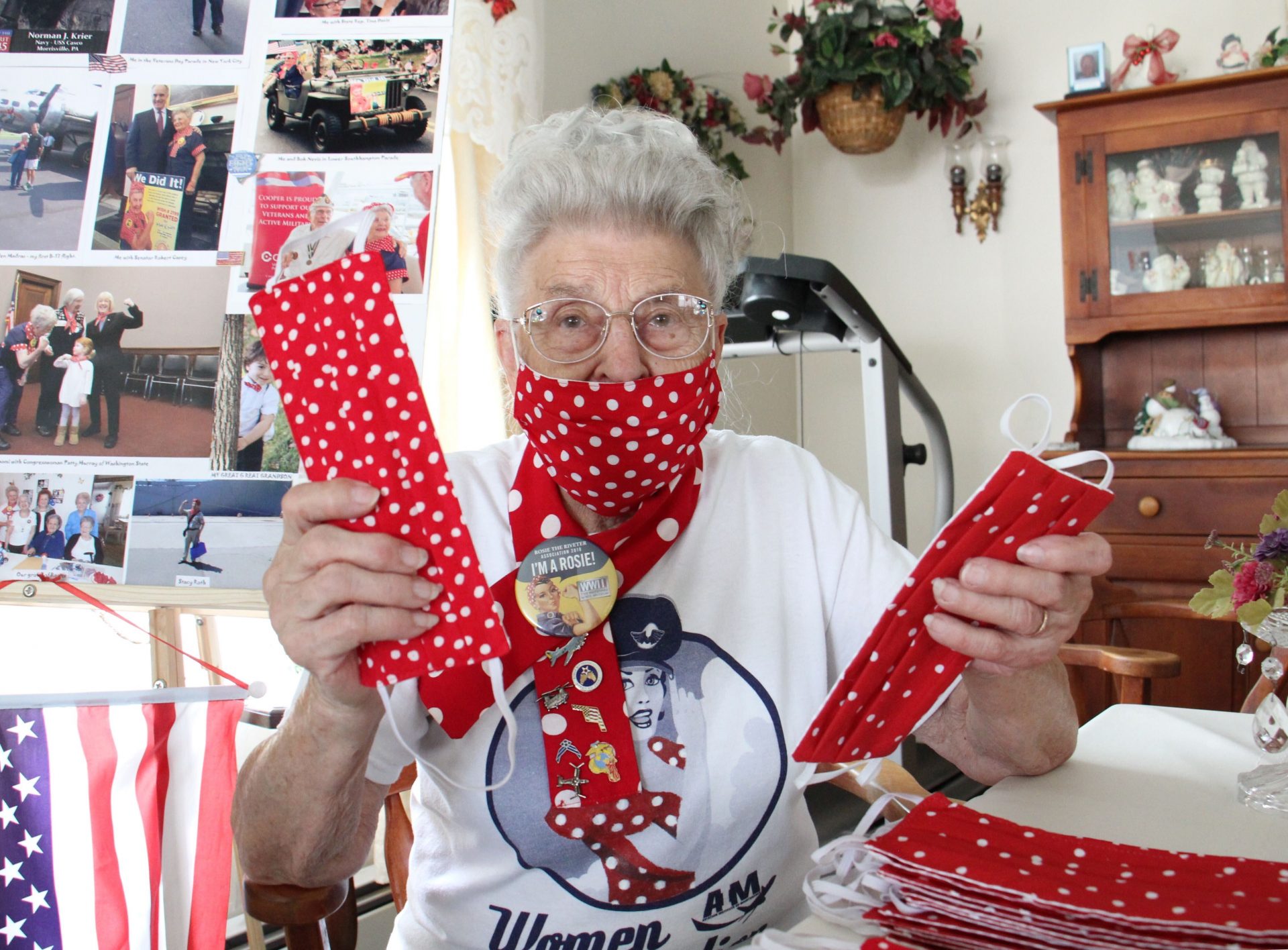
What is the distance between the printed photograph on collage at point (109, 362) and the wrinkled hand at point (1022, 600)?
1.17 metres

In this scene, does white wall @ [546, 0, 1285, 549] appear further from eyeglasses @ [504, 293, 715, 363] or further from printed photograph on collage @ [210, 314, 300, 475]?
eyeglasses @ [504, 293, 715, 363]

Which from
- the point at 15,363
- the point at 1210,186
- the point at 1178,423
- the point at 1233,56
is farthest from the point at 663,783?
the point at 1233,56

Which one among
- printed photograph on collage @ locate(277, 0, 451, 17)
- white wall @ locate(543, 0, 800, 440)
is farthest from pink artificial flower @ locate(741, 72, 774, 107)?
printed photograph on collage @ locate(277, 0, 451, 17)

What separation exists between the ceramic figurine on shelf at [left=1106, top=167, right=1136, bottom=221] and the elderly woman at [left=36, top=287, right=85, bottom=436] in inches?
113

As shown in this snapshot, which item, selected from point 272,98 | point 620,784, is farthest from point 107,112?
point 620,784

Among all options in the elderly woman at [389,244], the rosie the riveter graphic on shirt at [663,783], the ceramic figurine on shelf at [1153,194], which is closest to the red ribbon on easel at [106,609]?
the rosie the riveter graphic on shirt at [663,783]

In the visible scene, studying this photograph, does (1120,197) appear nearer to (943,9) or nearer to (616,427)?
(943,9)

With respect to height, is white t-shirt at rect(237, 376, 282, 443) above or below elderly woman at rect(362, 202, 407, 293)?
below

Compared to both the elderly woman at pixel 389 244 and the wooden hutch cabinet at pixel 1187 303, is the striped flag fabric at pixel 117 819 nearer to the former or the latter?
the elderly woman at pixel 389 244

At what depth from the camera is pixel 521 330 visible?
120cm

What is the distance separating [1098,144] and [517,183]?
2551mm

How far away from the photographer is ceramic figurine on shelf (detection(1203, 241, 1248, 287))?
9.89 feet

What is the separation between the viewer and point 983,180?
12.2ft

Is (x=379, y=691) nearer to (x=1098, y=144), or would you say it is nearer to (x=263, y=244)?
(x=263, y=244)
